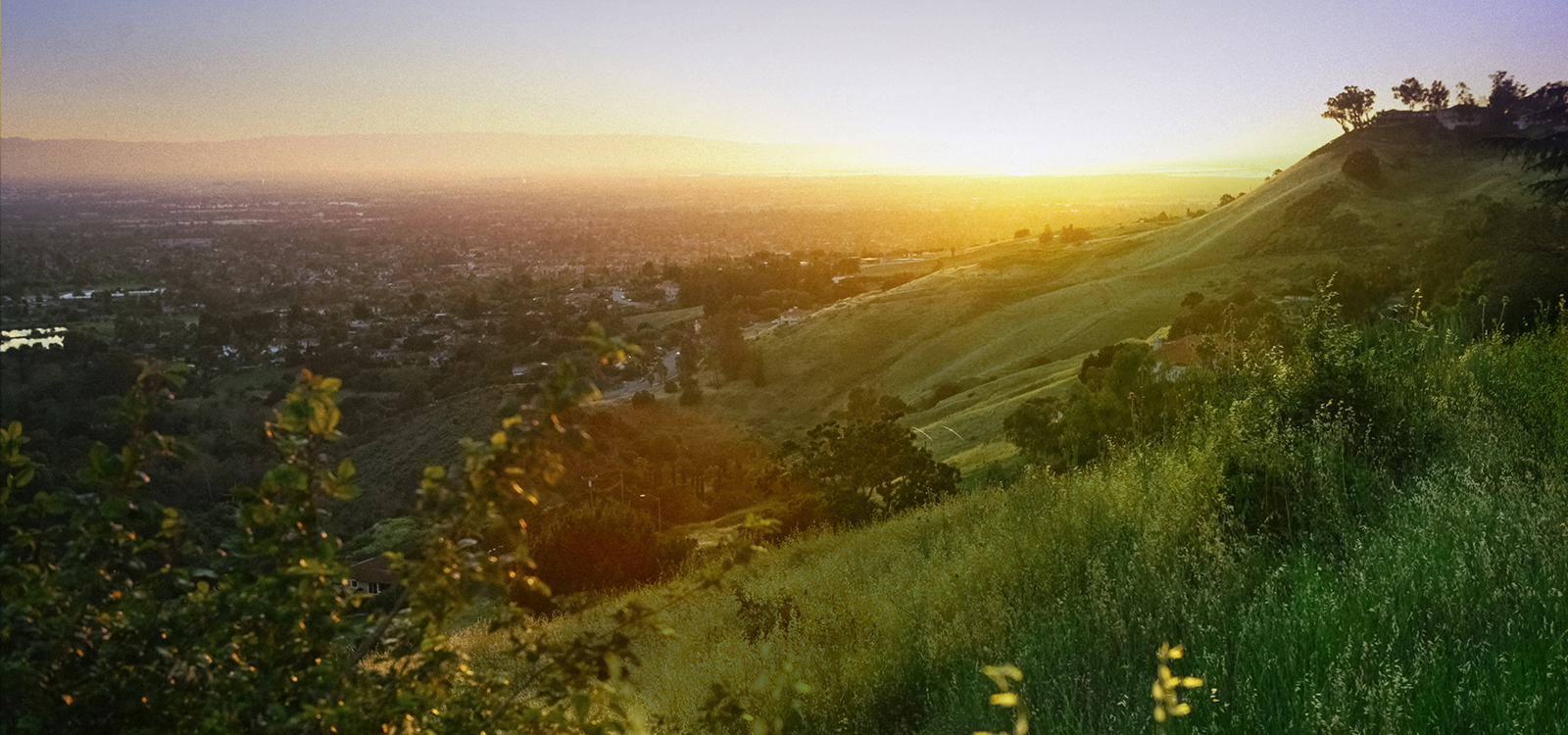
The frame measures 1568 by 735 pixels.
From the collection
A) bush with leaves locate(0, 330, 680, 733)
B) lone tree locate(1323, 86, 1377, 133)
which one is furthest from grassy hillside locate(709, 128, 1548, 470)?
bush with leaves locate(0, 330, 680, 733)

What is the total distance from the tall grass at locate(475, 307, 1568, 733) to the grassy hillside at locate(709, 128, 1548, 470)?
113 ft

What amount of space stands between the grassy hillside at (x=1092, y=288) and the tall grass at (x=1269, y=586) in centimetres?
3449

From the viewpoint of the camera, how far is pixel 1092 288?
5997cm

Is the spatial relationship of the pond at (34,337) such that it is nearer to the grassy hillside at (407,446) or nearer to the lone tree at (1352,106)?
the grassy hillside at (407,446)

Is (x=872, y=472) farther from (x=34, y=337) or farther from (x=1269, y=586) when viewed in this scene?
(x=34, y=337)

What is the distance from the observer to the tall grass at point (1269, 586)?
2572mm

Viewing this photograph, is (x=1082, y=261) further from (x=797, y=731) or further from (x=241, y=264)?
(x=797, y=731)

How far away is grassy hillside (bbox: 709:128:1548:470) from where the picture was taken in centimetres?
5069

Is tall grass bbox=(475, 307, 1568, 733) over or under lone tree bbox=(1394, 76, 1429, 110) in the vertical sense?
under

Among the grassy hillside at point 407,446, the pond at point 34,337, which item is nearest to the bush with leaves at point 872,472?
the grassy hillside at point 407,446

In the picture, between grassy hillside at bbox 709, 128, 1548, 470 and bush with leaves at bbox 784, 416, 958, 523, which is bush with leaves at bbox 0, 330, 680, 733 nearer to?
bush with leaves at bbox 784, 416, 958, 523

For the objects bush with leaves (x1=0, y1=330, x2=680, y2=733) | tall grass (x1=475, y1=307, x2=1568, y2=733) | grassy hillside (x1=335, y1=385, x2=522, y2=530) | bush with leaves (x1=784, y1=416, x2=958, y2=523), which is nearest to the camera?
bush with leaves (x1=0, y1=330, x2=680, y2=733)

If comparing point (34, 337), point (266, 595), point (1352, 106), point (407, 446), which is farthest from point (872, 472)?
point (1352, 106)

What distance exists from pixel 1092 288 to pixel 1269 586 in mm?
60642
